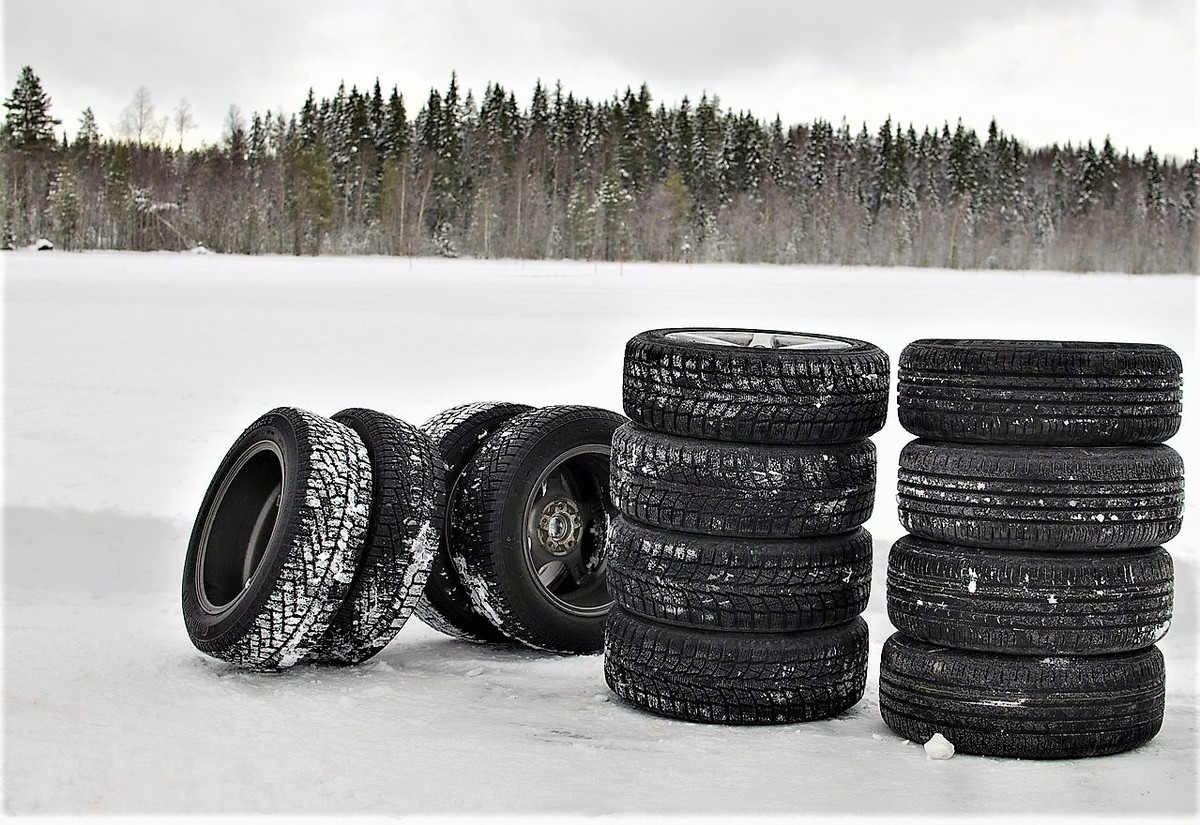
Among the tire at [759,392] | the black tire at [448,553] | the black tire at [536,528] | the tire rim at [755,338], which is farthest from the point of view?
the black tire at [448,553]

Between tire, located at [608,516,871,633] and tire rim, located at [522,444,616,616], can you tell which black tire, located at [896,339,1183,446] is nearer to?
tire, located at [608,516,871,633]

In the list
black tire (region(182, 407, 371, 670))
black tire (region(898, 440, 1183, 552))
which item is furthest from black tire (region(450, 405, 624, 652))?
black tire (region(898, 440, 1183, 552))

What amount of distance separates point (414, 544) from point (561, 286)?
35.3 m

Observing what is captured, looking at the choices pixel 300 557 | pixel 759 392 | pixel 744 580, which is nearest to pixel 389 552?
pixel 300 557

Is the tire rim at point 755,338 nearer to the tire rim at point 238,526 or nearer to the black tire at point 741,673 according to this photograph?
the black tire at point 741,673

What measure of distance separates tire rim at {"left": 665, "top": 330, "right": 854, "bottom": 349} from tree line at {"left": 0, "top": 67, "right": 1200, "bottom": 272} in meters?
73.5

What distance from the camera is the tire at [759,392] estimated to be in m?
5.35

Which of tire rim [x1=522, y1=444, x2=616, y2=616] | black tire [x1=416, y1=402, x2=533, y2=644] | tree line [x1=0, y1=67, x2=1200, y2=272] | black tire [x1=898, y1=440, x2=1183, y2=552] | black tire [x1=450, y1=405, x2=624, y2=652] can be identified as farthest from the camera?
tree line [x1=0, y1=67, x2=1200, y2=272]

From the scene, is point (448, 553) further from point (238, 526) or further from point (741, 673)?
point (741, 673)

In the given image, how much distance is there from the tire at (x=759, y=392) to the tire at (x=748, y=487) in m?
0.06

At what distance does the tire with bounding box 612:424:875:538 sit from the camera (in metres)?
5.36

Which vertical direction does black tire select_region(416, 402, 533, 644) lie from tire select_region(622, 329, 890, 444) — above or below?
below

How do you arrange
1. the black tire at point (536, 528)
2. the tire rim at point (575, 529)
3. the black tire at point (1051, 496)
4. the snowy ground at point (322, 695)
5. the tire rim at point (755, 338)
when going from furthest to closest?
the tire rim at point (575, 529) → the black tire at point (536, 528) → the tire rim at point (755, 338) → the black tire at point (1051, 496) → the snowy ground at point (322, 695)

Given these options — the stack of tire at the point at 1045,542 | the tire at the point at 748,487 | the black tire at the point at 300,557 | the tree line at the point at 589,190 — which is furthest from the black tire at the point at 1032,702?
the tree line at the point at 589,190
